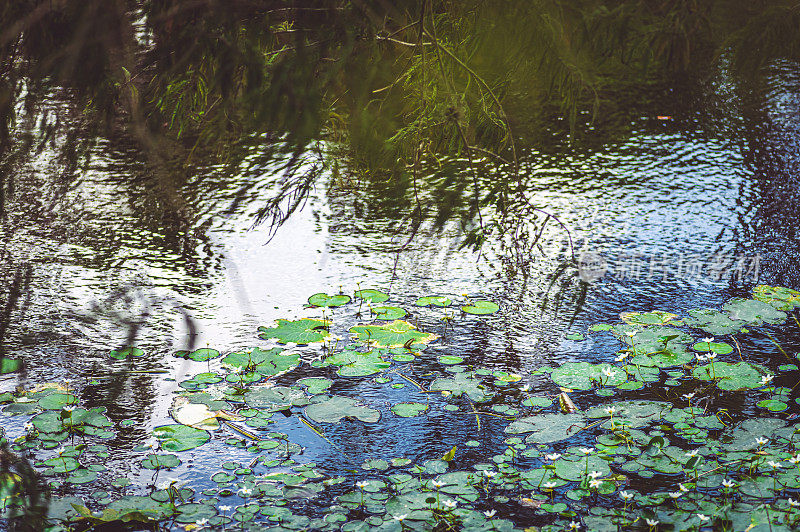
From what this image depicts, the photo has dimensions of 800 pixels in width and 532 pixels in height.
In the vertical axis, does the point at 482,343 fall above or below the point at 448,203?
below

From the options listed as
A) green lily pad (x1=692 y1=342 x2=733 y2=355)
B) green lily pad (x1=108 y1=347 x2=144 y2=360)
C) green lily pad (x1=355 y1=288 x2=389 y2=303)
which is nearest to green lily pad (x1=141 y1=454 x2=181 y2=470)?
green lily pad (x1=108 y1=347 x2=144 y2=360)

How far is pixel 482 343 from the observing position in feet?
9.64

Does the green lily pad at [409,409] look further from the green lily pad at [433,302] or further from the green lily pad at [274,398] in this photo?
the green lily pad at [433,302]

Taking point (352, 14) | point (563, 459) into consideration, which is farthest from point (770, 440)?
point (352, 14)

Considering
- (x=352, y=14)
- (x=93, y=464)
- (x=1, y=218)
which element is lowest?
(x=93, y=464)

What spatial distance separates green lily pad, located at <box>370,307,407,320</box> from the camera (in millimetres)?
3096

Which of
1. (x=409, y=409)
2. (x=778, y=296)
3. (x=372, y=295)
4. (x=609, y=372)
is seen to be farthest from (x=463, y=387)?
(x=778, y=296)

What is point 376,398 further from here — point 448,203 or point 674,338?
point 448,203

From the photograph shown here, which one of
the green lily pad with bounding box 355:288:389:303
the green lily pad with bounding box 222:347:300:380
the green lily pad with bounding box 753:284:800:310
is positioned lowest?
the green lily pad with bounding box 222:347:300:380

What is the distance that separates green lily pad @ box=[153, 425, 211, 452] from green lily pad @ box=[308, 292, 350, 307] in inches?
36.2

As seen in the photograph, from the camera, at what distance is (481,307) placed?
3182 millimetres

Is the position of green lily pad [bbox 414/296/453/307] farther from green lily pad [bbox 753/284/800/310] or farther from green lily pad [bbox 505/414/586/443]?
green lily pad [bbox 753/284/800/310]

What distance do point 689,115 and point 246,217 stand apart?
3294 millimetres

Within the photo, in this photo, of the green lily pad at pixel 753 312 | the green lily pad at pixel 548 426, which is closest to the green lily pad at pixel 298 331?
the green lily pad at pixel 548 426
